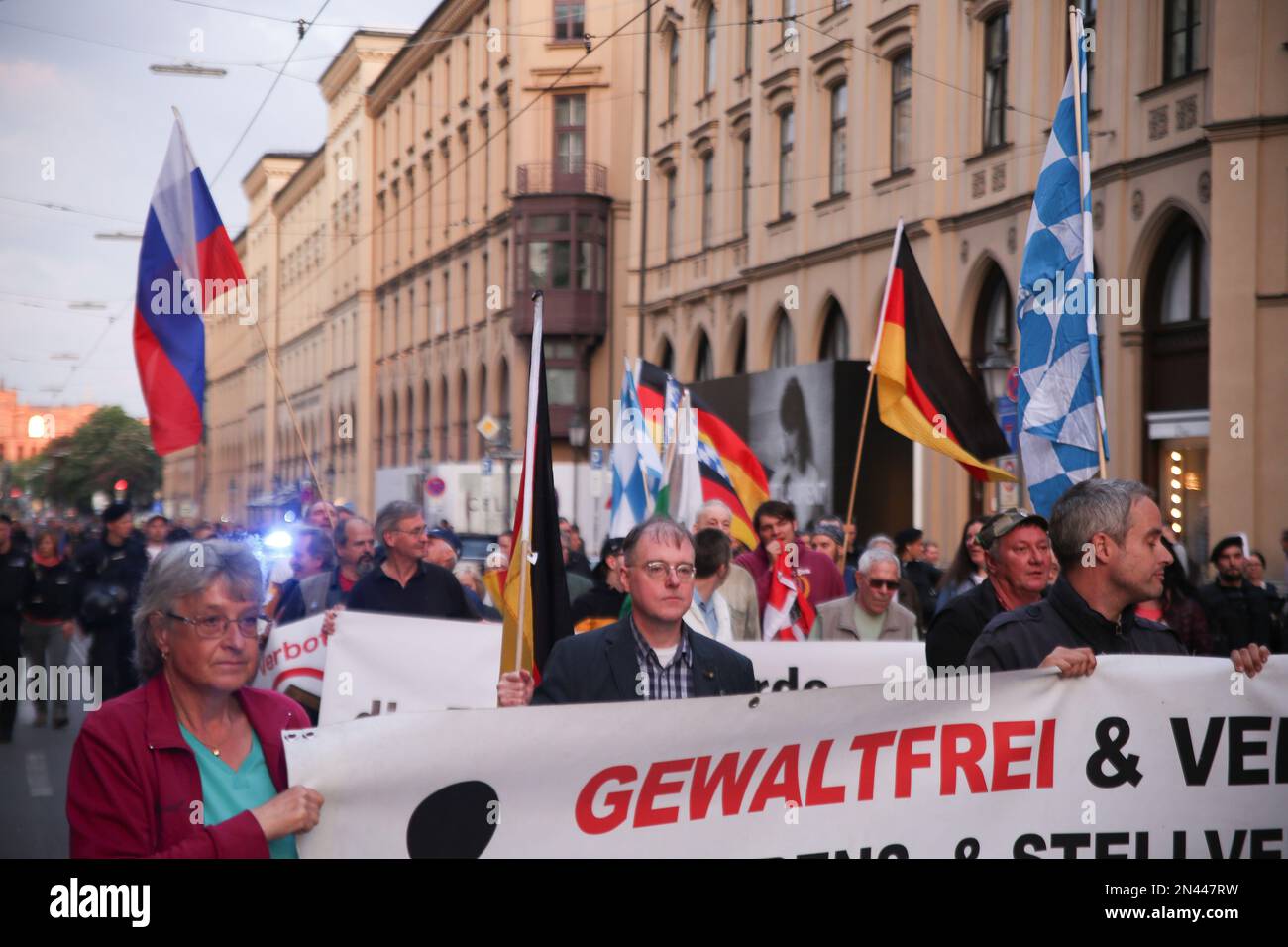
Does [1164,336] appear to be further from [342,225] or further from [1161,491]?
[342,225]

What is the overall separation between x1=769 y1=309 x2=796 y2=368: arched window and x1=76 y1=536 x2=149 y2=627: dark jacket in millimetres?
21296

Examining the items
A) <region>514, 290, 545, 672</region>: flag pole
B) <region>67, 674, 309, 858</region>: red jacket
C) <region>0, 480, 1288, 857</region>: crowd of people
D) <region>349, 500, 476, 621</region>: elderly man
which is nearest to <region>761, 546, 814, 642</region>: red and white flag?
<region>0, 480, 1288, 857</region>: crowd of people

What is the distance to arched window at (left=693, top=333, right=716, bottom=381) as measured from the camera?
38.7 meters

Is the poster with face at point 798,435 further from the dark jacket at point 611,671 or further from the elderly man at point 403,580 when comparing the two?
the dark jacket at point 611,671

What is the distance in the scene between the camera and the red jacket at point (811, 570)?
1029cm

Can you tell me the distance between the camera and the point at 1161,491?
21.4 meters

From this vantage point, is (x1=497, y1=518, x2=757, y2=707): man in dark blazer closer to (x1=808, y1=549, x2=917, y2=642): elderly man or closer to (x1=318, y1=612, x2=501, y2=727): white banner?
(x1=318, y1=612, x2=501, y2=727): white banner

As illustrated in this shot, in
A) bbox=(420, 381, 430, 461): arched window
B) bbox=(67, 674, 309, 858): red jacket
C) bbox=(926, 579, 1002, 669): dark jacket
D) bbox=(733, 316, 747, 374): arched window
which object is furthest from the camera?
bbox=(420, 381, 430, 461): arched window

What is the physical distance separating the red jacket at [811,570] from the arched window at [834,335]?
20.0 metres

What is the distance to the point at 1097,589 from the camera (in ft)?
15.5

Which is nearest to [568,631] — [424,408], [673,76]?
[673,76]

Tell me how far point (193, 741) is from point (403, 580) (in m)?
5.05

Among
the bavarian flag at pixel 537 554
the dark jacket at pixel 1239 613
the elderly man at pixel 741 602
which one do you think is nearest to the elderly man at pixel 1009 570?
the bavarian flag at pixel 537 554

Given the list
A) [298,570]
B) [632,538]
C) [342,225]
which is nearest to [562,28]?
[342,225]
